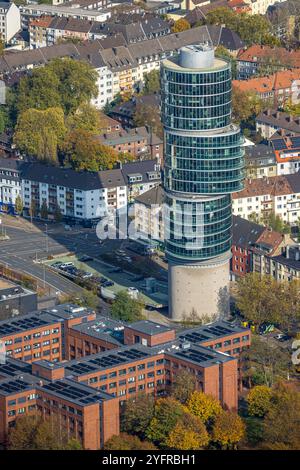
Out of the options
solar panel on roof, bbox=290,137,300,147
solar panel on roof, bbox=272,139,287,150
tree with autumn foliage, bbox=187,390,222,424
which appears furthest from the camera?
solar panel on roof, bbox=290,137,300,147

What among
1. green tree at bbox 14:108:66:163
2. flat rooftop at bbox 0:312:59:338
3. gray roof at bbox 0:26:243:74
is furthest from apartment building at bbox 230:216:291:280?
gray roof at bbox 0:26:243:74

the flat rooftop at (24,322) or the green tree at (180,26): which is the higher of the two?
the flat rooftop at (24,322)

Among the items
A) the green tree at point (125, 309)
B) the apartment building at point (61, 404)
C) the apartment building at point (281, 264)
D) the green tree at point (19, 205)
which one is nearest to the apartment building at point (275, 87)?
the green tree at point (19, 205)

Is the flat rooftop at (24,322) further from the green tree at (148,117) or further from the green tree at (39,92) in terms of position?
the green tree at (39,92)

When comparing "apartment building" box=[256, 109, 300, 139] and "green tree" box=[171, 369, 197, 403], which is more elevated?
"green tree" box=[171, 369, 197, 403]

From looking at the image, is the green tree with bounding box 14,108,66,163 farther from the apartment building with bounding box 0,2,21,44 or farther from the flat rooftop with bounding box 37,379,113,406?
the flat rooftop with bounding box 37,379,113,406

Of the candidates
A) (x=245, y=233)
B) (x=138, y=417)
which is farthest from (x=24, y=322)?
(x=245, y=233)
